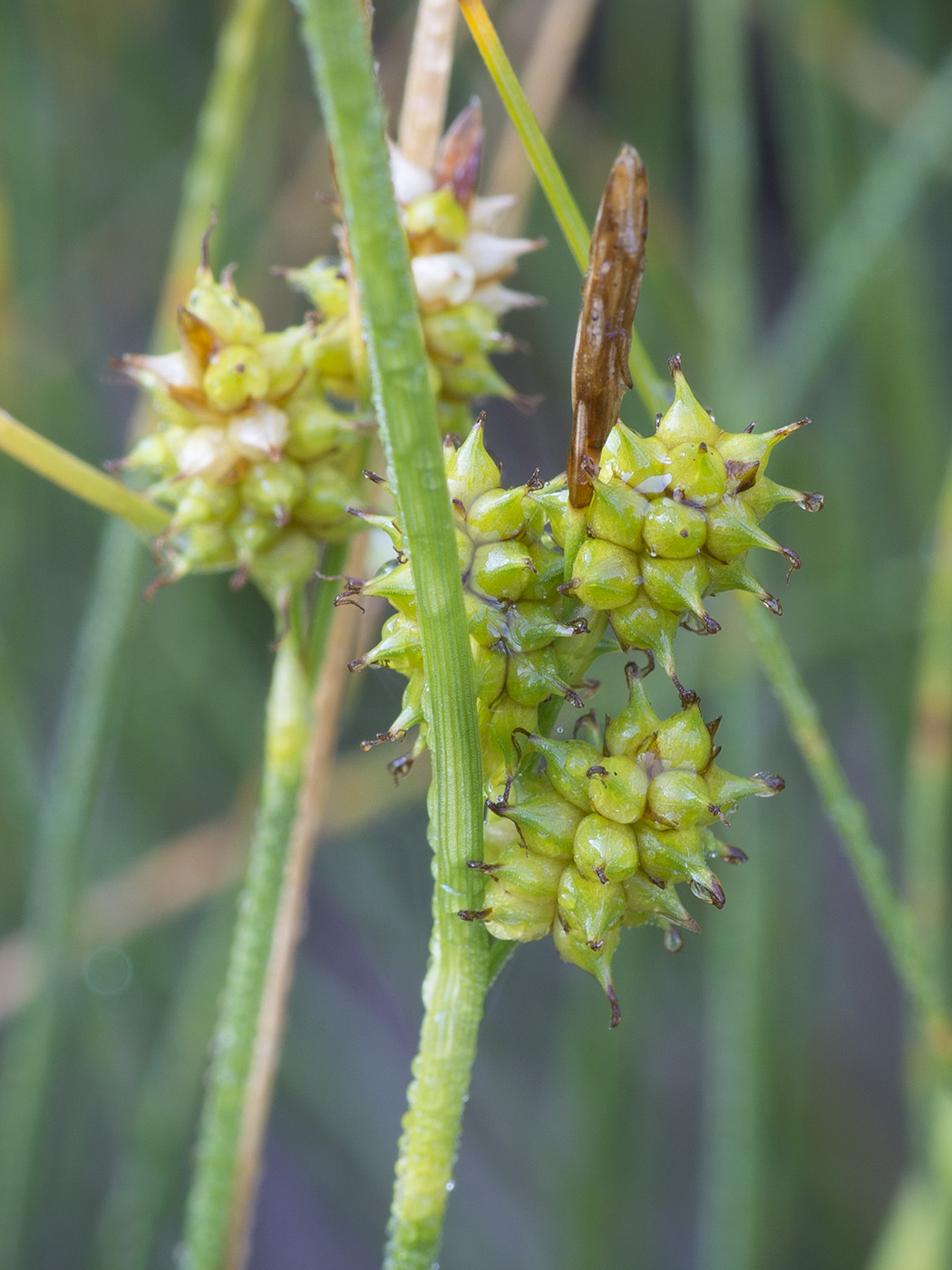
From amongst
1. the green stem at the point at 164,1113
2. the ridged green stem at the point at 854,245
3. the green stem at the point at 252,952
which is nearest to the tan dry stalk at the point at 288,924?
the green stem at the point at 252,952

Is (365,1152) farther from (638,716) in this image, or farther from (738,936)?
(638,716)

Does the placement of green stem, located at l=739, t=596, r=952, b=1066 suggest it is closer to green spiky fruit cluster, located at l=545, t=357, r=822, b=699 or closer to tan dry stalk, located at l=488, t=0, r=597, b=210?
green spiky fruit cluster, located at l=545, t=357, r=822, b=699

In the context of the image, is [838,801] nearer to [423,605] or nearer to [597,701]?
[423,605]

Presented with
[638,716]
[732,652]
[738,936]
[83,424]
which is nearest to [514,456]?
[83,424]

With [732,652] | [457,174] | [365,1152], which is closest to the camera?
[457,174]

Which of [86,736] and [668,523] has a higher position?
→ [86,736]

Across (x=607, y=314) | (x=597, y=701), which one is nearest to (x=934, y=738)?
(x=597, y=701)

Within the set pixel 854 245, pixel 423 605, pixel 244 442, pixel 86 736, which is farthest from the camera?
pixel 854 245

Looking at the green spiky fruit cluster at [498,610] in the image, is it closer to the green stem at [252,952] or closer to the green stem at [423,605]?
the green stem at [423,605]
